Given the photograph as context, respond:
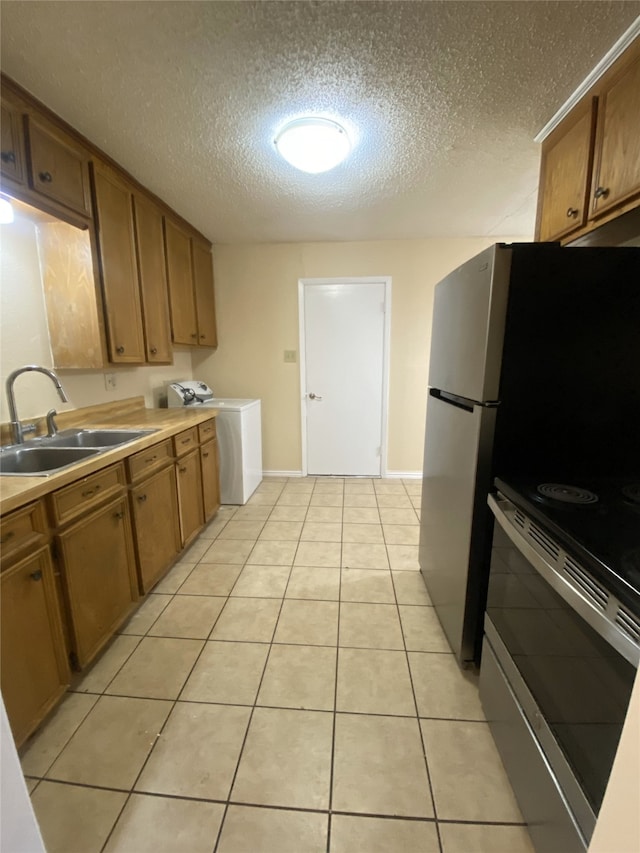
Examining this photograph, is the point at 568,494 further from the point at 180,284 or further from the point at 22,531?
the point at 180,284

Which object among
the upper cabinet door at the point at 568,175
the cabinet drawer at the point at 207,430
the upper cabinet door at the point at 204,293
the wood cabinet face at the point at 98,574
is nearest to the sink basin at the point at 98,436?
the wood cabinet face at the point at 98,574

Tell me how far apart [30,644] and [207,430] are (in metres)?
1.74

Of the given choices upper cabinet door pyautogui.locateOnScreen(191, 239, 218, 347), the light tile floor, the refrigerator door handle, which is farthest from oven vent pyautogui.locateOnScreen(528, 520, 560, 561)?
upper cabinet door pyautogui.locateOnScreen(191, 239, 218, 347)

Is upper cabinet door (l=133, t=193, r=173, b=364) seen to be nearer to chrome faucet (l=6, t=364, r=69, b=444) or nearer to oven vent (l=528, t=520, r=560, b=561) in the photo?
chrome faucet (l=6, t=364, r=69, b=444)

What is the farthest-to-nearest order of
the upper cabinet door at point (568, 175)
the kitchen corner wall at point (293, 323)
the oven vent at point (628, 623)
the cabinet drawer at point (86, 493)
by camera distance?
the kitchen corner wall at point (293, 323), the upper cabinet door at point (568, 175), the cabinet drawer at point (86, 493), the oven vent at point (628, 623)

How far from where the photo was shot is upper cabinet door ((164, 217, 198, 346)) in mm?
2758

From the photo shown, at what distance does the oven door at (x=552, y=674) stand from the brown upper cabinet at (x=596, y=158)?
47.6 inches

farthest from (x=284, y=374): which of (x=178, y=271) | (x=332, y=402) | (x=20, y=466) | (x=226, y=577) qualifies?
(x=20, y=466)

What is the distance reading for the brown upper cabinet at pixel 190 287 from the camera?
2795 millimetres

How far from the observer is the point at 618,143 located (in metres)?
1.29

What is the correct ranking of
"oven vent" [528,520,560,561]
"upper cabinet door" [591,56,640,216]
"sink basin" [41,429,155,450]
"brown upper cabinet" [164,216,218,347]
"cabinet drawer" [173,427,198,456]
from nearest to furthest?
"oven vent" [528,520,560,561], "upper cabinet door" [591,56,640,216], "sink basin" [41,429,155,450], "cabinet drawer" [173,427,198,456], "brown upper cabinet" [164,216,218,347]

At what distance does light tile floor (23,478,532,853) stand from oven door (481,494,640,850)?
0.24 meters

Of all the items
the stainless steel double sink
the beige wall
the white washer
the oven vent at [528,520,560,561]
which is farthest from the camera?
the white washer

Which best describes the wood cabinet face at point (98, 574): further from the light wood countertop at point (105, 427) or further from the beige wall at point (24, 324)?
the beige wall at point (24, 324)
